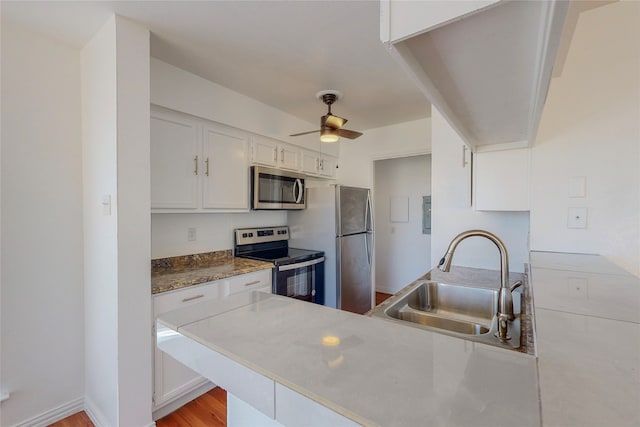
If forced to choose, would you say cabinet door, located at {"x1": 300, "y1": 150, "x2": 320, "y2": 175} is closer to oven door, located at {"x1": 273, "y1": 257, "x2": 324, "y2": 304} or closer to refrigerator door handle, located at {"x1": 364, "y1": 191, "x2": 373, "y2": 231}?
refrigerator door handle, located at {"x1": 364, "y1": 191, "x2": 373, "y2": 231}

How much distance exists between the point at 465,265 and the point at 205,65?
7.76 feet

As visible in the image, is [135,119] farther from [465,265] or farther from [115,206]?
[465,265]

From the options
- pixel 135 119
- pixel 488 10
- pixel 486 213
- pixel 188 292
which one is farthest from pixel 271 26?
pixel 486 213

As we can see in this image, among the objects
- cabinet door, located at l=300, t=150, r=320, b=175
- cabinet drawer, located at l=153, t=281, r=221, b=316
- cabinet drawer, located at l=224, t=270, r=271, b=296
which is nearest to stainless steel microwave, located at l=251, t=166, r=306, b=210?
cabinet door, located at l=300, t=150, r=320, b=175

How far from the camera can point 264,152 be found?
2.86m

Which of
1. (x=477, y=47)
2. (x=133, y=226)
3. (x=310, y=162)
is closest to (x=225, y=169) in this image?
(x=133, y=226)

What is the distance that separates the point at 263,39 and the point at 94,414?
8.29 feet

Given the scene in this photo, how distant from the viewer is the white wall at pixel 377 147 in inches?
131

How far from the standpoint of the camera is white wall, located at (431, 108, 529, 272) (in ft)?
6.70

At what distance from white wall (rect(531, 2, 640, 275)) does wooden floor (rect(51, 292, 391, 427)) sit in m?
2.16

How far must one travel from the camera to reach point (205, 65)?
212 cm

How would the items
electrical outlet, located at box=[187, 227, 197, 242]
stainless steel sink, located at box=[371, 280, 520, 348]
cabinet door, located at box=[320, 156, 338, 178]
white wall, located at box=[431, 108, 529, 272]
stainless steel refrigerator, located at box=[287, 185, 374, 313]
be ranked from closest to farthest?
1. stainless steel sink, located at box=[371, 280, 520, 348]
2. white wall, located at box=[431, 108, 529, 272]
3. electrical outlet, located at box=[187, 227, 197, 242]
4. stainless steel refrigerator, located at box=[287, 185, 374, 313]
5. cabinet door, located at box=[320, 156, 338, 178]

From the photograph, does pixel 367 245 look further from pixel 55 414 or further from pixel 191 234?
pixel 55 414

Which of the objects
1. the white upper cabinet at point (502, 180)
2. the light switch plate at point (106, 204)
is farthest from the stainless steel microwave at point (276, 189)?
the white upper cabinet at point (502, 180)
